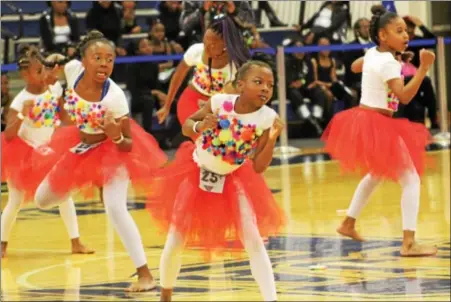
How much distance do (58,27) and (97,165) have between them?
6.86 m

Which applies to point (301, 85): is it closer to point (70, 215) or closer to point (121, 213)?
point (70, 215)

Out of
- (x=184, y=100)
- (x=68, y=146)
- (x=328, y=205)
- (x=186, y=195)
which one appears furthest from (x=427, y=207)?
(x=186, y=195)

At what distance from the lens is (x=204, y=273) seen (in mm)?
7078

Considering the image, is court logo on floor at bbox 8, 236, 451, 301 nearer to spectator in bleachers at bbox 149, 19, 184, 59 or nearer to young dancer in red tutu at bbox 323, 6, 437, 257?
young dancer in red tutu at bbox 323, 6, 437, 257

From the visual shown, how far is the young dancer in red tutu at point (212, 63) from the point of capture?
679cm

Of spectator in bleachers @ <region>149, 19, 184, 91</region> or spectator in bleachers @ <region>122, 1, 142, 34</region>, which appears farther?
spectator in bleachers @ <region>122, 1, 142, 34</region>

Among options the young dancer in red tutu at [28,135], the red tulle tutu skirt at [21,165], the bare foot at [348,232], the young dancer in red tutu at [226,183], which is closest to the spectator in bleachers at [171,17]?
the young dancer in red tutu at [28,135]

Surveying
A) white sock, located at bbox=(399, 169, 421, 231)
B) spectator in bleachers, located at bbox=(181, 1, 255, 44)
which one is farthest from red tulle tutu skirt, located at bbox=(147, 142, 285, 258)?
spectator in bleachers, located at bbox=(181, 1, 255, 44)

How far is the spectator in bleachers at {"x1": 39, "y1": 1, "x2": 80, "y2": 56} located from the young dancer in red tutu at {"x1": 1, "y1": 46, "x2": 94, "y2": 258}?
4998mm

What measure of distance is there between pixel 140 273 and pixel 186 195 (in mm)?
1137

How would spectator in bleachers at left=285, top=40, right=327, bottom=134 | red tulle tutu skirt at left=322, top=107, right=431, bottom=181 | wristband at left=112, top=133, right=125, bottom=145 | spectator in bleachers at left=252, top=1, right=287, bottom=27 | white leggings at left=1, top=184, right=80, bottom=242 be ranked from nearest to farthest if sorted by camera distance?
wristband at left=112, top=133, right=125, bottom=145 < red tulle tutu skirt at left=322, top=107, right=431, bottom=181 < white leggings at left=1, top=184, right=80, bottom=242 < spectator in bleachers at left=285, top=40, right=327, bottom=134 < spectator in bleachers at left=252, top=1, right=287, bottom=27

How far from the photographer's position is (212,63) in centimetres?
803

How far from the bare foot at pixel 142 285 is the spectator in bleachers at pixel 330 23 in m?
8.60

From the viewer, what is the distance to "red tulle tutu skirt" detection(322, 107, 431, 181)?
24.3 feet
